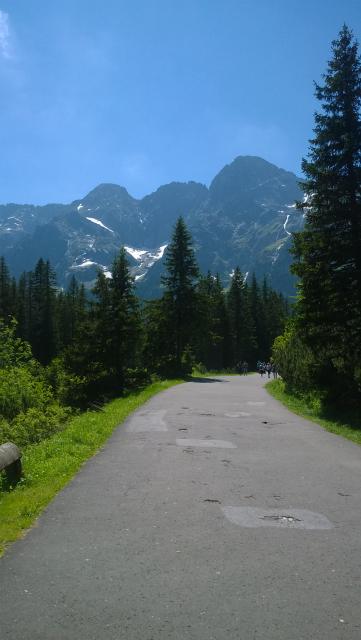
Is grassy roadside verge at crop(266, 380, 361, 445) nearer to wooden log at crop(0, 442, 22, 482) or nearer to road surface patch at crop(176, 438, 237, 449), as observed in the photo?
road surface patch at crop(176, 438, 237, 449)

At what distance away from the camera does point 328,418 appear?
18.9 metres

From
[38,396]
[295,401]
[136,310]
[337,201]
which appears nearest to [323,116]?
[337,201]

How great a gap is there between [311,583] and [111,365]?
34.1m

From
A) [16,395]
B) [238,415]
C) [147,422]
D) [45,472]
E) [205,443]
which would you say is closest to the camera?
[45,472]

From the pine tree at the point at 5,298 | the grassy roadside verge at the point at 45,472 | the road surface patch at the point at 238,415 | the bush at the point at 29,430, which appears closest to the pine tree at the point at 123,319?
the bush at the point at 29,430

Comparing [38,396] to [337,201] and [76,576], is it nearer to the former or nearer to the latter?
[337,201]

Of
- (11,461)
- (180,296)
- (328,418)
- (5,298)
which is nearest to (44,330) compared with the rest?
(5,298)

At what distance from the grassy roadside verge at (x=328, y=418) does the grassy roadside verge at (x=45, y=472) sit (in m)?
6.50

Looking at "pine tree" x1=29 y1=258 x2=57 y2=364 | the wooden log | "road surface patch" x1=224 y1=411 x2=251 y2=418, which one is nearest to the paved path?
the wooden log

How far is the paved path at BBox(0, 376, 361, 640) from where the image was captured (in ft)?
14.1

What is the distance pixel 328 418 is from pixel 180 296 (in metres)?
30.8

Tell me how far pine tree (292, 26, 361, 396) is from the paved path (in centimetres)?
861

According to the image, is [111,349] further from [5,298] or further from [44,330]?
[5,298]

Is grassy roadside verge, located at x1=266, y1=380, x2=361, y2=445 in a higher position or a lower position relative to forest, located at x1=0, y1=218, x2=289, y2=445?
lower
